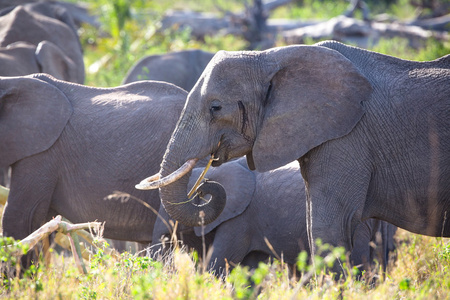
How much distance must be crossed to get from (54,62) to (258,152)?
5.45 meters

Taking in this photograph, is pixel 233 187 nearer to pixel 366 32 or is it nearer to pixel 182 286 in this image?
pixel 182 286

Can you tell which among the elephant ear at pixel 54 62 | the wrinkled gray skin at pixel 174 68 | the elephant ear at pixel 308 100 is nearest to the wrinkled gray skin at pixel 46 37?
the elephant ear at pixel 54 62

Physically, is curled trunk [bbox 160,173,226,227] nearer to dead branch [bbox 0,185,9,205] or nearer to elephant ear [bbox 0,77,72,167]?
elephant ear [bbox 0,77,72,167]

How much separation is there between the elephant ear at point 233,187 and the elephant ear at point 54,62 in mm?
3995

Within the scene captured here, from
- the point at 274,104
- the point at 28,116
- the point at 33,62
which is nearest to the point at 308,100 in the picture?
the point at 274,104

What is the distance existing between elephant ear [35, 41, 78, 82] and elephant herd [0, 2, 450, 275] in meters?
3.11

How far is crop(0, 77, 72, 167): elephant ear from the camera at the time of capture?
5.32 m

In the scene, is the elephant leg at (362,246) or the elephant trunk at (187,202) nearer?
the elephant trunk at (187,202)

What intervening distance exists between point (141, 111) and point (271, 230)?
1.40m

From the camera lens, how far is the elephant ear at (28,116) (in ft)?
17.5

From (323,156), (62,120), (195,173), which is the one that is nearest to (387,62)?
(323,156)

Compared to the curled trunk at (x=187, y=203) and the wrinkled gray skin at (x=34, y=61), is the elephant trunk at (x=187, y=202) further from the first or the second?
the wrinkled gray skin at (x=34, y=61)

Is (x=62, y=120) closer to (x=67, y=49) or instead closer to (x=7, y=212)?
(x=7, y=212)

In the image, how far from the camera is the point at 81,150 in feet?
17.9
